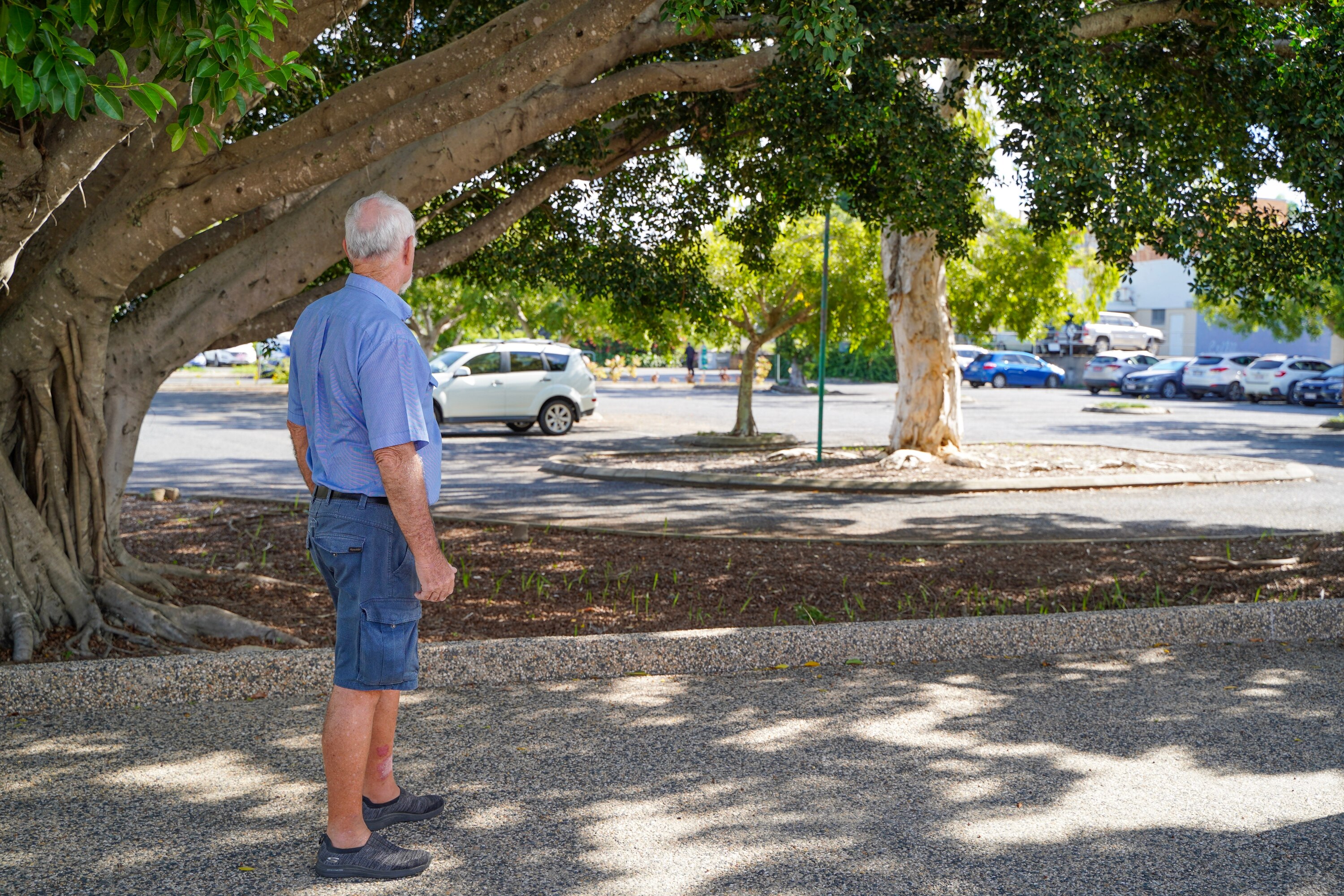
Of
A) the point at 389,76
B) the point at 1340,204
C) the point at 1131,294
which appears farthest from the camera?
the point at 1131,294

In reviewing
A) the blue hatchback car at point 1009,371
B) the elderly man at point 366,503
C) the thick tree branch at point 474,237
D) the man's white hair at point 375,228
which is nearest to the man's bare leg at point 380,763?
the elderly man at point 366,503

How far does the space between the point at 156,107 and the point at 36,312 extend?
2894 mm

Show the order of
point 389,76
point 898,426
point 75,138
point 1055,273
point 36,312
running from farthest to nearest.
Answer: point 1055,273 → point 898,426 → point 389,76 → point 36,312 → point 75,138

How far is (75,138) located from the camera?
15.1 feet

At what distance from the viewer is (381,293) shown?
3186mm

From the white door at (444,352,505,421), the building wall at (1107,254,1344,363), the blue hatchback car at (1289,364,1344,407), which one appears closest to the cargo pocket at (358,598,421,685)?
the white door at (444,352,505,421)

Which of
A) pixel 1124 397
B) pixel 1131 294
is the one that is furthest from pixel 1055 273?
pixel 1131 294

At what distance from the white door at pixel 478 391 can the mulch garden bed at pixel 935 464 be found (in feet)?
14.7

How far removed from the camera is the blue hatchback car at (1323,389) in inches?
1264

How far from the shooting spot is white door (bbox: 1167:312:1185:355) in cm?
5859

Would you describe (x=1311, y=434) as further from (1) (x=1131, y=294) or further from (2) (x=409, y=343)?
(1) (x=1131, y=294)

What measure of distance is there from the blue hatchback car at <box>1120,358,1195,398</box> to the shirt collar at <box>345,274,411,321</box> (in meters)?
39.0

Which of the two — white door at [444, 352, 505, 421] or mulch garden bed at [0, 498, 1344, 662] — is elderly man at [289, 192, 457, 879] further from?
white door at [444, 352, 505, 421]

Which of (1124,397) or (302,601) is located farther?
(1124,397)
